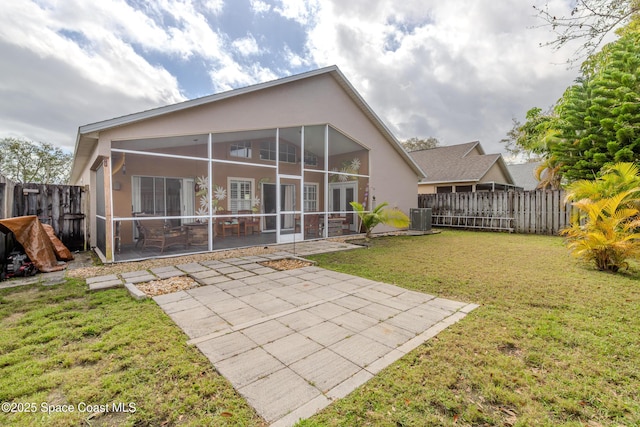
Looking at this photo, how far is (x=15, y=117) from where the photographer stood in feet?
55.1

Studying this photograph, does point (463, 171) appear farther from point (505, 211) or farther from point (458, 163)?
point (505, 211)

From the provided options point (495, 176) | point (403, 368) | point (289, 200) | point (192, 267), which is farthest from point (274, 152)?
point (495, 176)

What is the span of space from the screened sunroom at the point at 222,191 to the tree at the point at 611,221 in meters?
6.82

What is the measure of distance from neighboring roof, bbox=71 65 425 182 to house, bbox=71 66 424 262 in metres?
0.03

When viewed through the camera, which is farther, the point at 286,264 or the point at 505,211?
the point at 505,211

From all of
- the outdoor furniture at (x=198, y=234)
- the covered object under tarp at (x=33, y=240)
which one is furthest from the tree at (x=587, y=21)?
the covered object under tarp at (x=33, y=240)

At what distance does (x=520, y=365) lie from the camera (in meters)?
2.25

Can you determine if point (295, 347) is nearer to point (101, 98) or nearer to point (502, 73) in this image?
point (502, 73)

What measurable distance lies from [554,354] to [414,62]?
46.9 ft

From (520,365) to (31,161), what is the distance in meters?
33.2

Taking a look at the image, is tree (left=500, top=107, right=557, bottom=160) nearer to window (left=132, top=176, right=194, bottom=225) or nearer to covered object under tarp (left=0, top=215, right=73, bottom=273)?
window (left=132, top=176, right=194, bottom=225)

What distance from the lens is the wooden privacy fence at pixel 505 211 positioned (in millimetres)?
11128

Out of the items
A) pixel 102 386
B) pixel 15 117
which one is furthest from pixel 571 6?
pixel 15 117

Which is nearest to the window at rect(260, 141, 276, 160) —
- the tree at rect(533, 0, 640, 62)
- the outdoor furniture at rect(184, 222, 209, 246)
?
the outdoor furniture at rect(184, 222, 209, 246)
